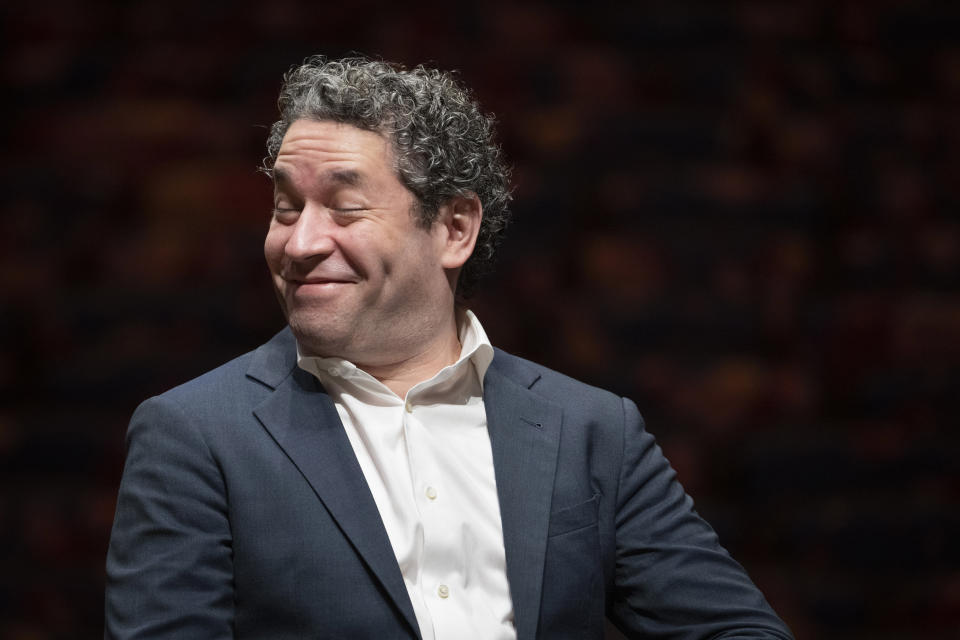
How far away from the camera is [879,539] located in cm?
259

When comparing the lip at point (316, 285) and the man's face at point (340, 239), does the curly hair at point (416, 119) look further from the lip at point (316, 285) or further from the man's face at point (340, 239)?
the lip at point (316, 285)

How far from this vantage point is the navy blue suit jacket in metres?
1.20

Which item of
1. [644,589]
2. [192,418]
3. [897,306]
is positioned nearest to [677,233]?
[897,306]

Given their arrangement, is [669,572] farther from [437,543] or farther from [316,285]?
[316,285]

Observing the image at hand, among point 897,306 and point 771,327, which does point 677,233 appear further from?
point 897,306

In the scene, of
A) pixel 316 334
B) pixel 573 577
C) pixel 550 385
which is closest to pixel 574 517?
Result: pixel 573 577

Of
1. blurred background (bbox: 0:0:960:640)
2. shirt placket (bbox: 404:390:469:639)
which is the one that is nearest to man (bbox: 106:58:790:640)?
shirt placket (bbox: 404:390:469:639)

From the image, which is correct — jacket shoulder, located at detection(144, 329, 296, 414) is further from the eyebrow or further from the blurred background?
the blurred background

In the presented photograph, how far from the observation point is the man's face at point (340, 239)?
1.29 meters

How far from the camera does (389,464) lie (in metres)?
1.30

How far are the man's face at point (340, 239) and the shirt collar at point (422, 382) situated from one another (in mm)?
13

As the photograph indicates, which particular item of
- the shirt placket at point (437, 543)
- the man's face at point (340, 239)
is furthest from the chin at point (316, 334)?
the shirt placket at point (437, 543)

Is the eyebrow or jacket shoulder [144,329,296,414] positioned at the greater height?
the eyebrow

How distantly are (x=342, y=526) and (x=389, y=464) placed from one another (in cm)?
10
